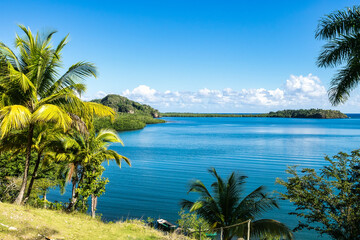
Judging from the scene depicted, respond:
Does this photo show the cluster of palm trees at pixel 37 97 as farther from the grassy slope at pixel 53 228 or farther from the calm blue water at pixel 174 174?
the calm blue water at pixel 174 174

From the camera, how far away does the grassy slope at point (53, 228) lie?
7332mm

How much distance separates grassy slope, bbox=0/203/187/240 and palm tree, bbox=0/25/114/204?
234cm

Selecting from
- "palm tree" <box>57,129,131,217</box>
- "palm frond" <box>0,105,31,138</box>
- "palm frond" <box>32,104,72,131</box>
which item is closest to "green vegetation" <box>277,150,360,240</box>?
"palm tree" <box>57,129,131,217</box>

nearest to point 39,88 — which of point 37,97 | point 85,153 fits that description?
point 37,97

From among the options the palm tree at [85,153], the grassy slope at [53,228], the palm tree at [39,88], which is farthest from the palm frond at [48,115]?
the palm tree at [85,153]

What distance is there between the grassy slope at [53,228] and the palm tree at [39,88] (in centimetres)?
234

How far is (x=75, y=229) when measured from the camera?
29.0 feet

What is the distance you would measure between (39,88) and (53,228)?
5.84 meters

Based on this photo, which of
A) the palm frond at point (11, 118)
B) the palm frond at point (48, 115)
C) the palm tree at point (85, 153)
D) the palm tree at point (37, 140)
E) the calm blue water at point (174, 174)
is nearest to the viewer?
the palm frond at point (11, 118)

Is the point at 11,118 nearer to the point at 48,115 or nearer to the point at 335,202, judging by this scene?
the point at 48,115

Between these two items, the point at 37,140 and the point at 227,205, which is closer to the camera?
the point at 227,205

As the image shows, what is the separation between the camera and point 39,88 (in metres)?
10.8

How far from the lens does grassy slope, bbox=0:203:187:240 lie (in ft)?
24.1

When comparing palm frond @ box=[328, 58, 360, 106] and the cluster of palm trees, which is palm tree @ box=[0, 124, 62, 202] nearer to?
the cluster of palm trees
